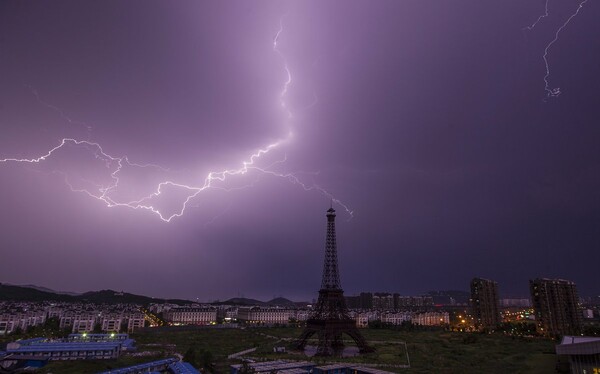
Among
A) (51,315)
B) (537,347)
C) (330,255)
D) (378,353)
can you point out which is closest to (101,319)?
(51,315)

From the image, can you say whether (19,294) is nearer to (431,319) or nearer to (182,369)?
(431,319)

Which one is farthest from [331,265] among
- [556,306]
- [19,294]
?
[19,294]

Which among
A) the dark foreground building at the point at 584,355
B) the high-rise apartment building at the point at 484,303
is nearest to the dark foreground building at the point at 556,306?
the high-rise apartment building at the point at 484,303

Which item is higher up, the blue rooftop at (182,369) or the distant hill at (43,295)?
the distant hill at (43,295)

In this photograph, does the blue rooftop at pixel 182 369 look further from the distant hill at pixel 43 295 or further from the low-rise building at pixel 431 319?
the distant hill at pixel 43 295

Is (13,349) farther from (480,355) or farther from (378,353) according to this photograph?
(480,355)

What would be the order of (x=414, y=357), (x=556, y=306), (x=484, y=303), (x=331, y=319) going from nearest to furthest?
(x=414, y=357) < (x=331, y=319) < (x=556, y=306) < (x=484, y=303)
